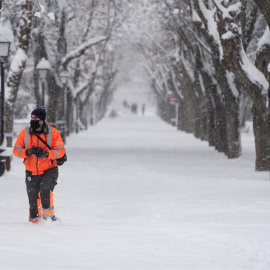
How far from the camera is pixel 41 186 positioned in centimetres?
955

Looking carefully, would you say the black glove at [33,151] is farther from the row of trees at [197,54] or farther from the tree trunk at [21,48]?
the tree trunk at [21,48]

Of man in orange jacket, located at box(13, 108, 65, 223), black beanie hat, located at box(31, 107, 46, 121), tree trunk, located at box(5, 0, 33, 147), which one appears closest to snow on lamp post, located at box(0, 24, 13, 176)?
tree trunk, located at box(5, 0, 33, 147)

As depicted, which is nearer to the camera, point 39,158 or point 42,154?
point 42,154

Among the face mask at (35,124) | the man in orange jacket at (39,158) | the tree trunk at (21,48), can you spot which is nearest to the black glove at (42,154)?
the man in orange jacket at (39,158)

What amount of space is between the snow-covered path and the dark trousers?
257mm

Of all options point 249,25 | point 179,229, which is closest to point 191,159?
point 249,25

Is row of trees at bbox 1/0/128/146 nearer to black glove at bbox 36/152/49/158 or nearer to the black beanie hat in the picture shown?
the black beanie hat

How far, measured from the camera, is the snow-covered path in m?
7.34

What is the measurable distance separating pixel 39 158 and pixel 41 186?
Answer: 0.35 meters

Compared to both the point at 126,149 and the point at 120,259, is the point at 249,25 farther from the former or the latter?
the point at 120,259

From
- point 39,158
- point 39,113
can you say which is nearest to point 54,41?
point 39,158

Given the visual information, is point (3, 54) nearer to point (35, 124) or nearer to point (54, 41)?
point (35, 124)

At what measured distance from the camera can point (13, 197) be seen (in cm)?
1365

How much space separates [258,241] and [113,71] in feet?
205
